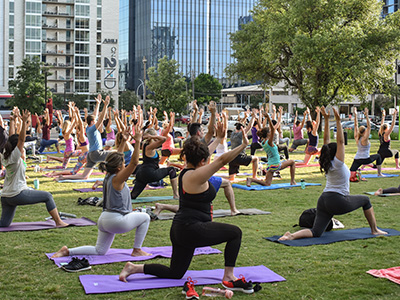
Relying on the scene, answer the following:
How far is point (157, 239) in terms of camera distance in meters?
8.32

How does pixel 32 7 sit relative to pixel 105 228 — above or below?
above

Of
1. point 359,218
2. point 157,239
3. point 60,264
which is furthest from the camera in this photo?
point 359,218

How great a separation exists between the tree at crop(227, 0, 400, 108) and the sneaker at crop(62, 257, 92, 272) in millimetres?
30945

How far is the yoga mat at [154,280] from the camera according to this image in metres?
5.72

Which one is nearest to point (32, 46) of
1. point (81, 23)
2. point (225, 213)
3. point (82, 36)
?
point (82, 36)

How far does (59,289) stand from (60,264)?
3.10ft

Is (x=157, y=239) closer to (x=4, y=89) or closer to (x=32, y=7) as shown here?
(x=4, y=89)

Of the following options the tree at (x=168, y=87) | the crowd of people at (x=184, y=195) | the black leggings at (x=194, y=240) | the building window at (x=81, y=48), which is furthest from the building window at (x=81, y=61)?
the black leggings at (x=194, y=240)

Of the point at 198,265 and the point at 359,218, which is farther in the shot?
the point at 359,218

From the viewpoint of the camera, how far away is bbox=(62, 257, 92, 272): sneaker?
21.0 feet

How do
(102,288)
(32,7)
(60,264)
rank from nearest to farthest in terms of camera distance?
(102,288) < (60,264) < (32,7)

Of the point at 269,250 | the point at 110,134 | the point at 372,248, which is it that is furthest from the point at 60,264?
the point at 110,134

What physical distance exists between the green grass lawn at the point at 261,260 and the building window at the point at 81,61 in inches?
3564

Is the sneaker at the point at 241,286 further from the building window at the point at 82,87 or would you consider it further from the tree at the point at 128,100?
the building window at the point at 82,87
